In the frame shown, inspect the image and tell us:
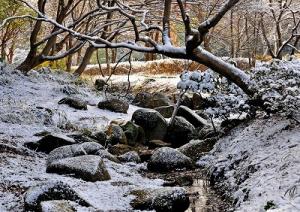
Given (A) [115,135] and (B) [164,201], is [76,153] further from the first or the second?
(A) [115,135]

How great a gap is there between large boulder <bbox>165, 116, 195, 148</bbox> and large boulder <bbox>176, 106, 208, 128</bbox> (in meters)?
0.76

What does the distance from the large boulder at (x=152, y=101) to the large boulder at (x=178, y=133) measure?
3.12 m

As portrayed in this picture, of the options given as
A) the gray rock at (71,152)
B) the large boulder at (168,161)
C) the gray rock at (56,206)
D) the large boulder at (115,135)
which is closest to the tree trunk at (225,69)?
the large boulder at (168,161)

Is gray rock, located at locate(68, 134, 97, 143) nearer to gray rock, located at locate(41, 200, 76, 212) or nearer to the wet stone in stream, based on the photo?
the wet stone in stream

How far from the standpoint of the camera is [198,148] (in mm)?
7434

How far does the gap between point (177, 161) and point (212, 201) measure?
173cm

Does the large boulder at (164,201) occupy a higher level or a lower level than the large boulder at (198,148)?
higher

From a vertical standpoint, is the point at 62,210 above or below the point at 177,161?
above

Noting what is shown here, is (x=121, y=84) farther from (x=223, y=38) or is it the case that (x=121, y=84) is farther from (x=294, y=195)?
(x=294, y=195)

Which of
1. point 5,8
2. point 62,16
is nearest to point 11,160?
point 62,16

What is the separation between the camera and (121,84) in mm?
17594

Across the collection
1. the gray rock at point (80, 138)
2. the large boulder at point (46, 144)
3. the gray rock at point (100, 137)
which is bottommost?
the gray rock at point (100, 137)

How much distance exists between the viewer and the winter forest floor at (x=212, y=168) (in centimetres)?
409

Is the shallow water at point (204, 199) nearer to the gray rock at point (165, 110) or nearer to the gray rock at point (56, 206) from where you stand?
the gray rock at point (56, 206)
